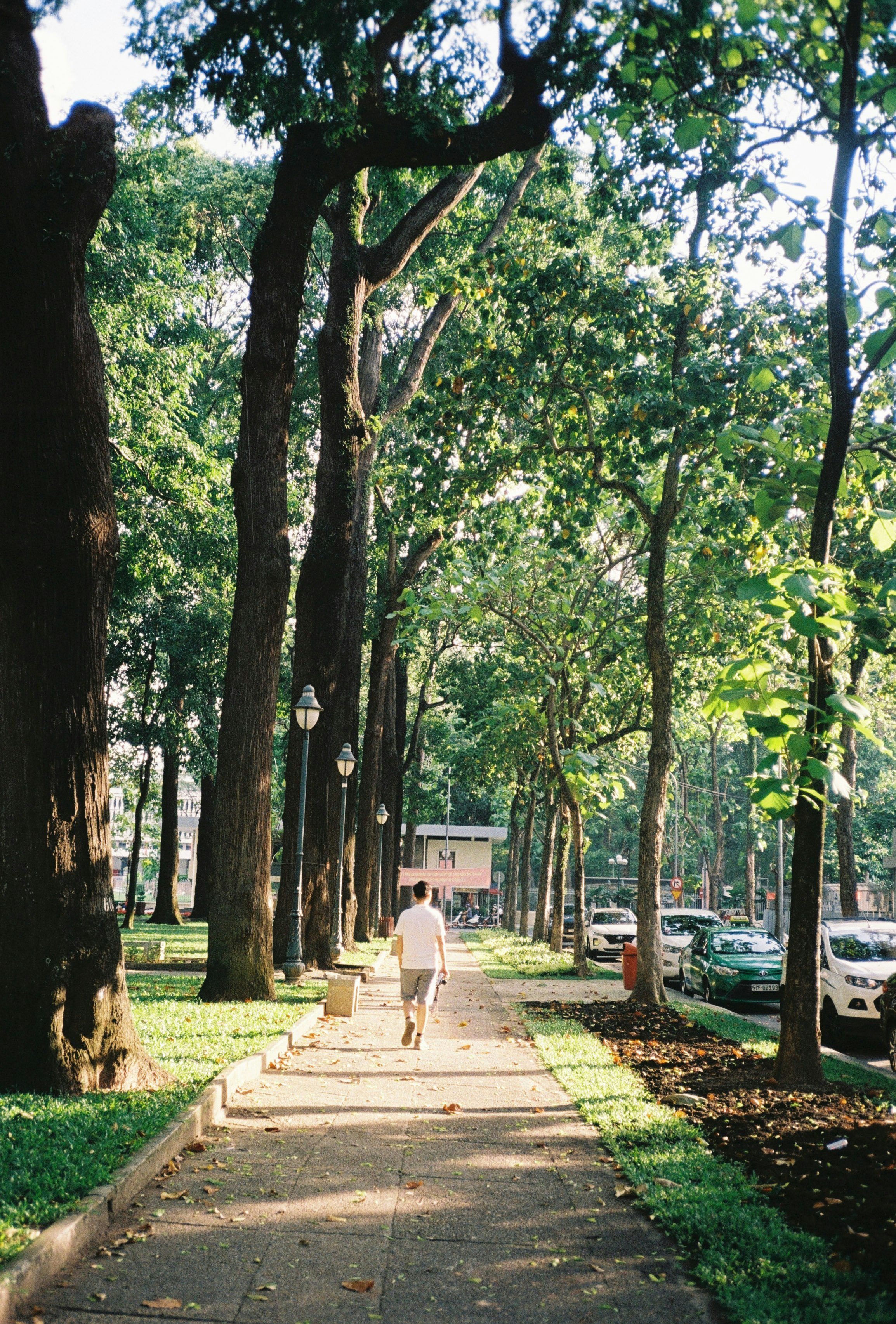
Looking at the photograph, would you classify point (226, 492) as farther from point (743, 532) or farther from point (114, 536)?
point (114, 536)

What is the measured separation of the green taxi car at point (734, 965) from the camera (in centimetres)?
1958

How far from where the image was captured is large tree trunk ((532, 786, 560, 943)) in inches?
1347

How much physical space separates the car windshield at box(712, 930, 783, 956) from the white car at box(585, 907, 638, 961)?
1443cm

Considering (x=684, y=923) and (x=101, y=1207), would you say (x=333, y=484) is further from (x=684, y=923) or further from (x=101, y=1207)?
(x=684, y=923)

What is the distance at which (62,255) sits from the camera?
755 cm

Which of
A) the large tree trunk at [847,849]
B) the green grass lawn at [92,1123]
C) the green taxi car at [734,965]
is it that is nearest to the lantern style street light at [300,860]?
the green grass lawn at [92,1123]

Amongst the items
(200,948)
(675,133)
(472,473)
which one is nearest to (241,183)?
(472,473)

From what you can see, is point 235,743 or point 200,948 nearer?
point 235,743

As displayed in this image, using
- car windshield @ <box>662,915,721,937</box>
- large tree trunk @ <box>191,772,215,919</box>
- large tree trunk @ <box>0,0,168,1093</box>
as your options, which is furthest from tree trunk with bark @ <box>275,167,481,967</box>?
large tree trunk @ <box>191,772,215,919</box>

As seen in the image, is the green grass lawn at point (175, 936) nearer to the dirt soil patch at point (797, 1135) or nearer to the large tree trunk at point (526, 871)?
the dirt soil patch at point (797, 1135)

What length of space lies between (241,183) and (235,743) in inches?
611

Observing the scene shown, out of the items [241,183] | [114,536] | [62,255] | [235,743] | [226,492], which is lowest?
[235,743]

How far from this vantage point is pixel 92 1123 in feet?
21.3

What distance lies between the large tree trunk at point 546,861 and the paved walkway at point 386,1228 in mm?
24513
